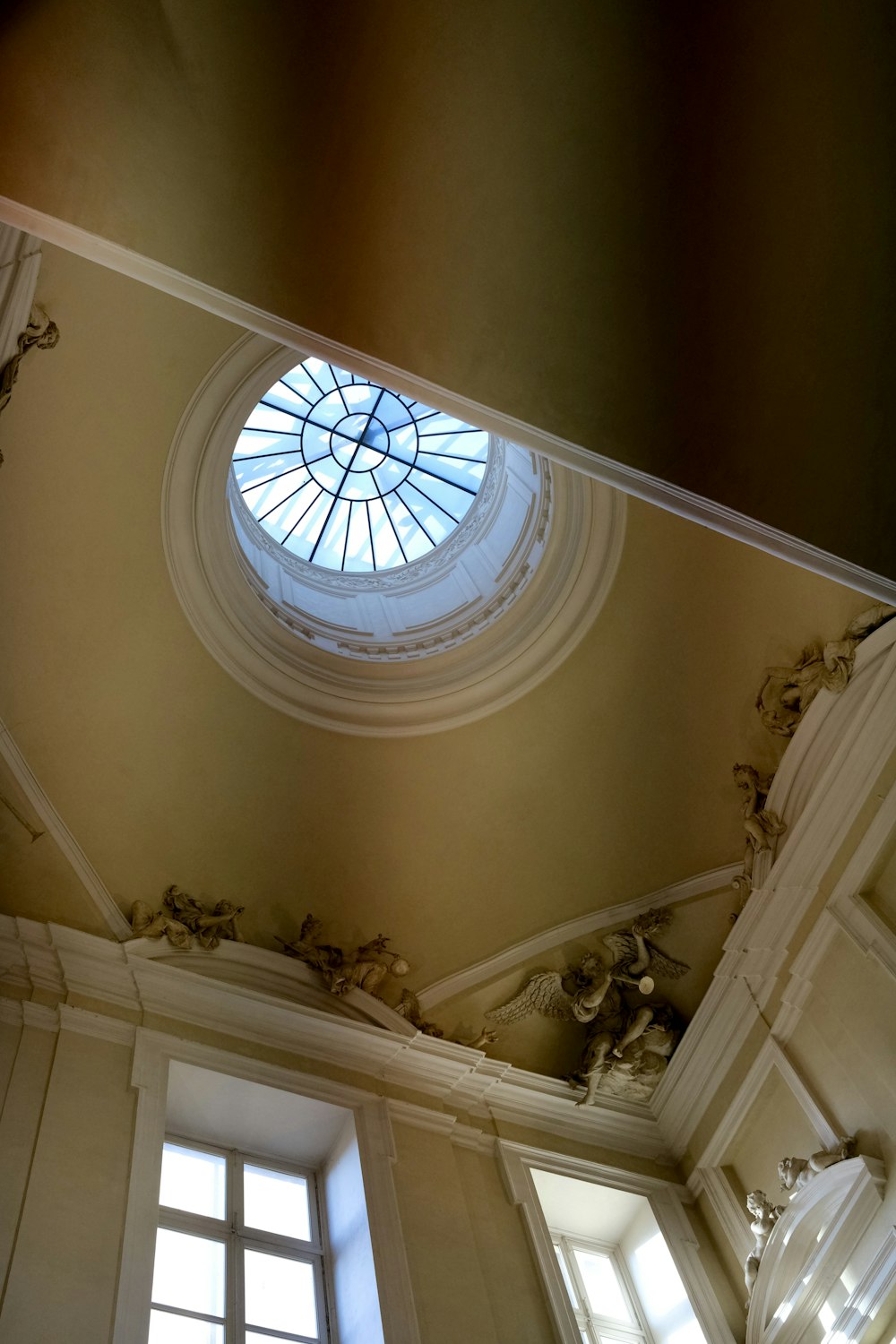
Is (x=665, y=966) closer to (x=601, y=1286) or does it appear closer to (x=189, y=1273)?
(x=601, y=1286)

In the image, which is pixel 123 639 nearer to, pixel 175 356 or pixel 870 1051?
pixel 175 356

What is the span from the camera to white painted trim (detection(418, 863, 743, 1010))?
10.3 meters

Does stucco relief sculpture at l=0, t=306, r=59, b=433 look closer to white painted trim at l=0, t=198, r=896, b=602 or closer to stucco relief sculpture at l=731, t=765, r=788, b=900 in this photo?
white painted trim at l=0, t=198, r=896, b=602

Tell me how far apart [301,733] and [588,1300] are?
5092 millimetres

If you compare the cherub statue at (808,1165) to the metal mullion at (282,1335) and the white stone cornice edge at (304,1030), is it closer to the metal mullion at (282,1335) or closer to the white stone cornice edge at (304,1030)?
the white stone cornice edge at (304,1030)

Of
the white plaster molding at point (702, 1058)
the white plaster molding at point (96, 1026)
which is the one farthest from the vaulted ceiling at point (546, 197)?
the white plaster molding at point (702, 1058)

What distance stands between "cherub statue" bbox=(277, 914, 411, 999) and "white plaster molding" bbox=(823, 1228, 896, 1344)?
423 centimetres

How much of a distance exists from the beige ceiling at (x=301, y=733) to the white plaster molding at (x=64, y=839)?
0.08 m

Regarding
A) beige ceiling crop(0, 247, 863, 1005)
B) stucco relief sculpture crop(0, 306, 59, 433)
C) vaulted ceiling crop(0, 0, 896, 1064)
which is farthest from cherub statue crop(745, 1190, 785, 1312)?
stucco relief sculpture crop(0, 306, 59, 433)

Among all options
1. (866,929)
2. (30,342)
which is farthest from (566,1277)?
(30,342)

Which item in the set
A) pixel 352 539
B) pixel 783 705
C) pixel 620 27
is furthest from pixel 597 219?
pixel 352 539

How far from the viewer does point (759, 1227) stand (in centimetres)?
834

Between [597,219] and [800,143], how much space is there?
71 centimetres

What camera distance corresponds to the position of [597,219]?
3926 millimetres
